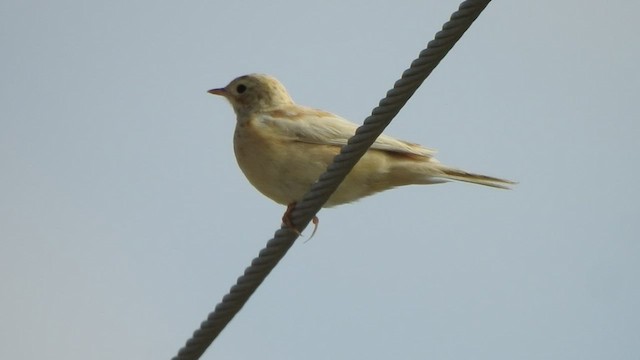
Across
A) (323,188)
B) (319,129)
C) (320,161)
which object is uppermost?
(319,129)

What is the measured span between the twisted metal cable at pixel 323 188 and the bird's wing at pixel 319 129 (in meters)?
2.00

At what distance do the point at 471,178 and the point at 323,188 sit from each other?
7.43 feet

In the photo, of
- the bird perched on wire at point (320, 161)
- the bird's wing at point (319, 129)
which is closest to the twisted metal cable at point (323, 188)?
the bird perched on wire at point (320, 161)

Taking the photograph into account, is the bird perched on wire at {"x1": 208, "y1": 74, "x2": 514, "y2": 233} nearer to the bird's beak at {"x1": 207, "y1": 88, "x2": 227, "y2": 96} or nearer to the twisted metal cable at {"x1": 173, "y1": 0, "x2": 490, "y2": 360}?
the bird's beak at {"x1": 207, "y1": 88, "x2": 227, "y2": 96}

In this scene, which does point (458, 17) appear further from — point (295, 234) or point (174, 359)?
point (174, 359)

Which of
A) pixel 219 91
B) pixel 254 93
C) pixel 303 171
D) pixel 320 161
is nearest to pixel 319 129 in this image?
pixel 320 161

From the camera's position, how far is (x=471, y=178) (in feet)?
25.1

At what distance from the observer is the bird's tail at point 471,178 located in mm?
7520

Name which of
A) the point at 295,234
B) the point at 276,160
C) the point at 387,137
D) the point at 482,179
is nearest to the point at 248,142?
the point at 276,160

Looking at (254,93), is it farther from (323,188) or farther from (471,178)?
(323,188)

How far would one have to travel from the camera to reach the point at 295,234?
564 centimetres

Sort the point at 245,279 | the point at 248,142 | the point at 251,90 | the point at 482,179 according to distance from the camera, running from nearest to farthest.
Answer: the point at 245,279 < the point at 482,179 < the point at 248,142 < the point at 251,90

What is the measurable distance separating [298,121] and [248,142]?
416 mm

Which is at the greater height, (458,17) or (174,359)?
(458,17)
